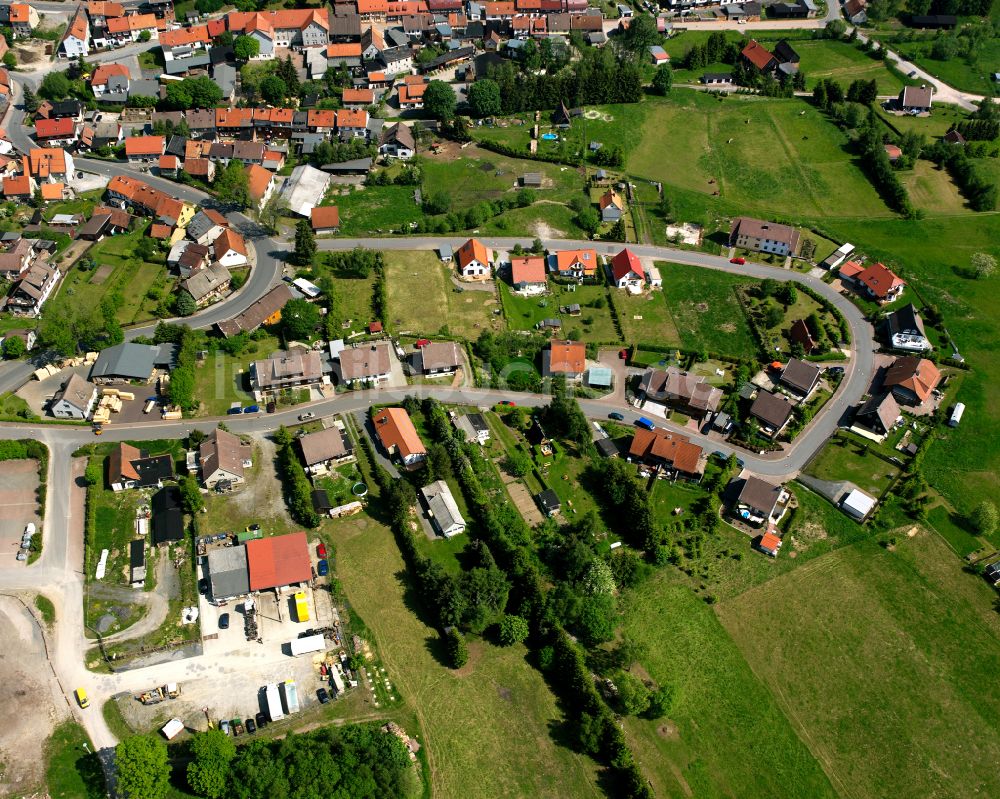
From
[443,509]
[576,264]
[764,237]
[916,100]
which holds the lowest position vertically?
[443,509]

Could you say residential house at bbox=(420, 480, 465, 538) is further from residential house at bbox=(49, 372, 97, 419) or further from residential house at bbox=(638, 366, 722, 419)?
residential house at bbox=(49, 372, 97, 419)

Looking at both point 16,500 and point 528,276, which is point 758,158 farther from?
point 16,500

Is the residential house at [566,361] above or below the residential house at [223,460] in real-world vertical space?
above

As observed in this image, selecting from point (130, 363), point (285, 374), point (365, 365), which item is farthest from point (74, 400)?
point (365, 365)

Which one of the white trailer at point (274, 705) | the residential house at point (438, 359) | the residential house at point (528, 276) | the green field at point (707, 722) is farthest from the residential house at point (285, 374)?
the green field at point (707, 722)

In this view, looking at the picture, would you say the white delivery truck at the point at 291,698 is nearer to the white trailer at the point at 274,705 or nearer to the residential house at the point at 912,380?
the white trailer at the point at 274,705

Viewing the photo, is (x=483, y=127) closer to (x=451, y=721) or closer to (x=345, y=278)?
(x=345, y=278)
